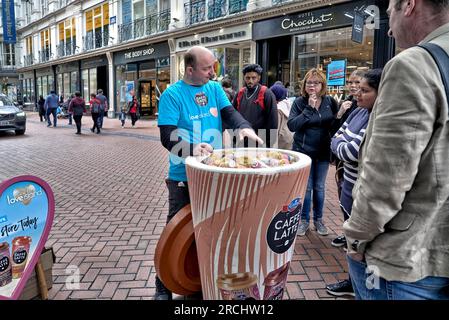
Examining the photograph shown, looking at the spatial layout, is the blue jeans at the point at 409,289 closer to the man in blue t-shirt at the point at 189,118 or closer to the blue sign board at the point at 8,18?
the man in blue t-shirt at the point at 189,118

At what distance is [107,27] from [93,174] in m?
19.3

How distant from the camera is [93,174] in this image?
7.61 metres

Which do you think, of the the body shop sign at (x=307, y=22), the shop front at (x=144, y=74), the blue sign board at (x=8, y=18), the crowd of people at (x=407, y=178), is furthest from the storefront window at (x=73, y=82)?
the crowd of people at (x=407, y=178)

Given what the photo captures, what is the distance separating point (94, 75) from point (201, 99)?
1047 inches

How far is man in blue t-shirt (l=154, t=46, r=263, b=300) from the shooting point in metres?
2.46

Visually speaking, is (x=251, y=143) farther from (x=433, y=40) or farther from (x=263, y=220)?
(x=433, y=40)

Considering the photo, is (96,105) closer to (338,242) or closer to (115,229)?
(115,229)

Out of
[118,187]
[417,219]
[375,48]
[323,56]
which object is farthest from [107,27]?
[417,219]

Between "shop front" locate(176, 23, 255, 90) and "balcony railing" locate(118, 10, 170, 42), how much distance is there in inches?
114

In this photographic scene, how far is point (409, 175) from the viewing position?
3.90 ft

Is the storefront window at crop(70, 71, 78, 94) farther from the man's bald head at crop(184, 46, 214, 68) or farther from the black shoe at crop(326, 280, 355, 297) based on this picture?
the black shoe at crop(326, 280, 355, 297)

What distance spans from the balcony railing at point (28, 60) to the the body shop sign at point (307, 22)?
31.5 meters

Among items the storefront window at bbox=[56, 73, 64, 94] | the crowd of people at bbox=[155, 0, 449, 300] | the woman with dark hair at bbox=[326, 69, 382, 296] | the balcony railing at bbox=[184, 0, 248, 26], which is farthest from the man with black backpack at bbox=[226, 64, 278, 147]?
the storefront window at bbox=[56, 73, 64, 94]

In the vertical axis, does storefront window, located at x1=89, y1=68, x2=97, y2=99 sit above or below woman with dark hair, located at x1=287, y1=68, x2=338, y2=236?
above
